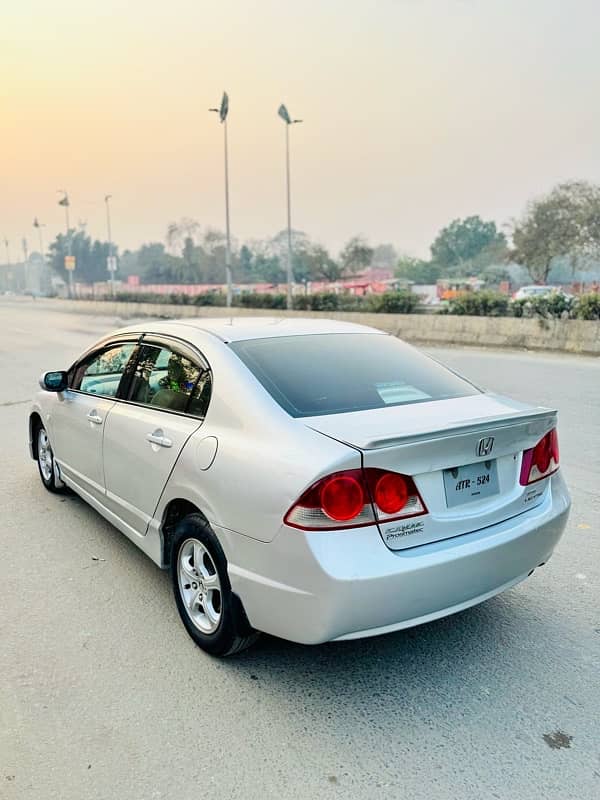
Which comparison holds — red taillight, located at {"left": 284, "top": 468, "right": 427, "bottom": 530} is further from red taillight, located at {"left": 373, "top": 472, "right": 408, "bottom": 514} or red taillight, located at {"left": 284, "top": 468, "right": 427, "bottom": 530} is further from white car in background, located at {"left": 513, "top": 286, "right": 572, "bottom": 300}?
white car in background, located at {"left": 513, "top": 286, "right": 572, "bottom": 300}

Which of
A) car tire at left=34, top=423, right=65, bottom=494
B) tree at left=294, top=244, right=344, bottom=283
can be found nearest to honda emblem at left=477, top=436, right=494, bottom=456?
car tire at left=34, top=423, right=65, bottom=494

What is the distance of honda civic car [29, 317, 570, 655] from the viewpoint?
2.45 metres

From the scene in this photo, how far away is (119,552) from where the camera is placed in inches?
165

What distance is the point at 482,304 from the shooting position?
20.1 meters

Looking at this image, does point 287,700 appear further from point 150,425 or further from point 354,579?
point 150,425

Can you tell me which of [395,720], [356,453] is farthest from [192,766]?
[356,453]

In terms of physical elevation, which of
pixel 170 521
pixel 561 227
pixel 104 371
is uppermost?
pixel 561 227

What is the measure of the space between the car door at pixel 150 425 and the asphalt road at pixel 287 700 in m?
0.54

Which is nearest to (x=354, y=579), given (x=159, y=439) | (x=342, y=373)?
(x=342, y=373)

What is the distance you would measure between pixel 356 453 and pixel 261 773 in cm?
118

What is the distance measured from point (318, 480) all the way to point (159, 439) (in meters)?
1.17

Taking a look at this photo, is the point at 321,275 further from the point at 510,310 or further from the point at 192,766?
the point at 192,766

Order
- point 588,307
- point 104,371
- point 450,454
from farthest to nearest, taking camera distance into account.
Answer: point 588,307, point 104,371, point 450,454

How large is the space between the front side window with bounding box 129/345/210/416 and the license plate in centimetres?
121
